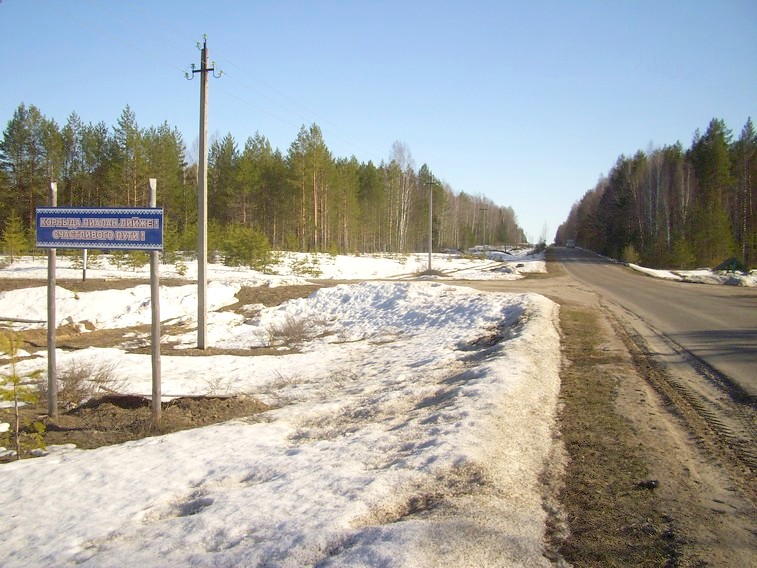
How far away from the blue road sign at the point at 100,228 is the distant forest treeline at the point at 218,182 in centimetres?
2276

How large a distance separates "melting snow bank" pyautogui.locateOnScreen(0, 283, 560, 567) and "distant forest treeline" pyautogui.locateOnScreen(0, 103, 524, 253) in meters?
25.3

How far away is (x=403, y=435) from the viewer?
18.1 feet

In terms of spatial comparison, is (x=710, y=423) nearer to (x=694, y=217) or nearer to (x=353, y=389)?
(x=353, y=389)

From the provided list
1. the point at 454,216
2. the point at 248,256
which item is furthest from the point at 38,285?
the point at 454,216

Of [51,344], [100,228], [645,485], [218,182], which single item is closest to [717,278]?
[645,485]

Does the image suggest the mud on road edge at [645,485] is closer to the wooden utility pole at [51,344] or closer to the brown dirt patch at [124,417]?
the brown dirt patch at [124,417]

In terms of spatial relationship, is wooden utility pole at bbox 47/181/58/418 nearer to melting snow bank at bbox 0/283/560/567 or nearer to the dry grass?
melting snow bank at bbox 0/283/560/567

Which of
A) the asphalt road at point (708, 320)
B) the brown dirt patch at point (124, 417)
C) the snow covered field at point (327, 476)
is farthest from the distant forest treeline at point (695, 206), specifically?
the brown dirt patch at point (124, 417)

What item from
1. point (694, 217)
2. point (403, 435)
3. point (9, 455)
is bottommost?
point (9, 455)

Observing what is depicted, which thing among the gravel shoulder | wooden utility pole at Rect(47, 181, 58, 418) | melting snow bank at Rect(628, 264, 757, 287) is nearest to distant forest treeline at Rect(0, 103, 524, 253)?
melting snow bank at Rect(628, 264, 757, 287)

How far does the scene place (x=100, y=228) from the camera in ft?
24.0

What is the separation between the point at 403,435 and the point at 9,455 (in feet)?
16.8

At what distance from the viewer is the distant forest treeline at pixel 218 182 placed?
121ft

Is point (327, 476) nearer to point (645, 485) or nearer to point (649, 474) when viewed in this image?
point (645, 485)
